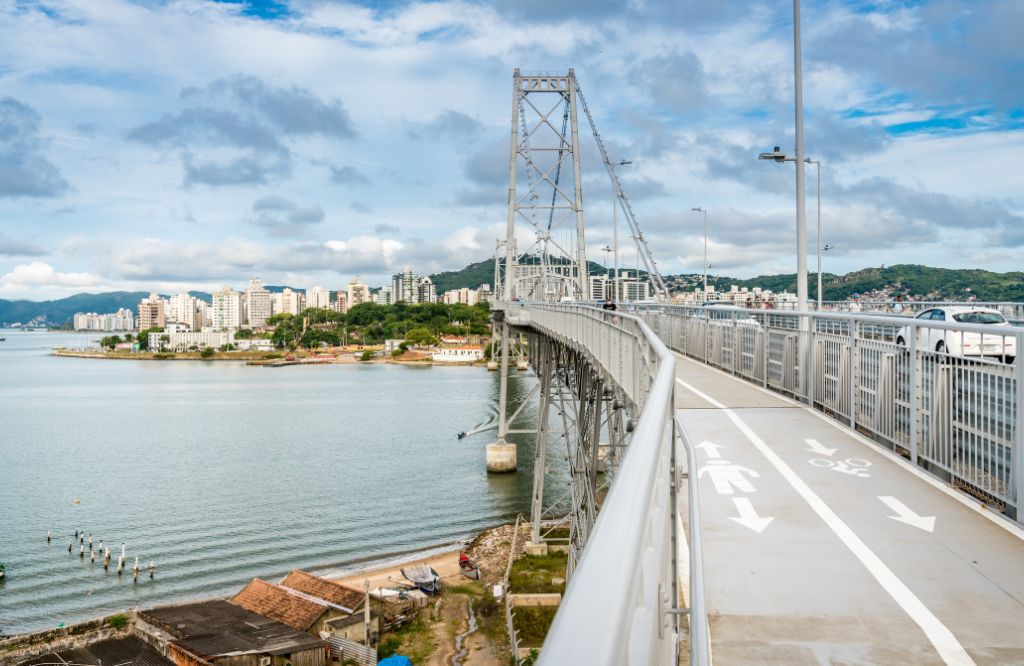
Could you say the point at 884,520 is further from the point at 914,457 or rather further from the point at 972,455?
the point at 914,457

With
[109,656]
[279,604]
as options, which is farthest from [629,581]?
[279,604]

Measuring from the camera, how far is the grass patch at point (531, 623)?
2317 cm

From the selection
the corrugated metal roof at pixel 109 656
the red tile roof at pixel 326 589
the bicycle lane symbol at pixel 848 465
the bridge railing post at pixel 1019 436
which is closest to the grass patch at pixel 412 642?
the red tile roof at pixel 326 589

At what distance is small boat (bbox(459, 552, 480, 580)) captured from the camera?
27703 millimetres

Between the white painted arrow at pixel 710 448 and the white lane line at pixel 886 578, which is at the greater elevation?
the white painted arrow at pixel 710 448

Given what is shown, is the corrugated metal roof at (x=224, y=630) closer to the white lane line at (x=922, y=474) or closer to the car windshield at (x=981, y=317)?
the white lane line at (x=922, y=474)

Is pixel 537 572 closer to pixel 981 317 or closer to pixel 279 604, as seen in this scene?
pixel 279 604

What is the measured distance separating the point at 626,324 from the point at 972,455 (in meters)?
4.66

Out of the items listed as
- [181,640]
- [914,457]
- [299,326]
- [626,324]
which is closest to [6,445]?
[181,640]

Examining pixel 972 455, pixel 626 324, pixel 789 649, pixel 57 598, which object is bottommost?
pixel 57 598

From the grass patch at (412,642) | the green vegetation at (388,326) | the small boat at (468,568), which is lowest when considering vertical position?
the grass patch at (412,642)

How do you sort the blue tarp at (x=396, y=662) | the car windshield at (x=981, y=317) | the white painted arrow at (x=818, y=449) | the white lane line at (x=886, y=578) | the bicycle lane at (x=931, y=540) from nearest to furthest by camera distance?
the white lane line at (x=886, y=578) < the bicycle lane at (x=931, y=540) < the white painted arrow at (x=818, y=449) < the car windshield at (x=981, y=317) < the blue tarp at (x=396, y=662)

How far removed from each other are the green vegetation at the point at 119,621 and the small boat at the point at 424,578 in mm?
8073

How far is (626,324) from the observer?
10781 mm
